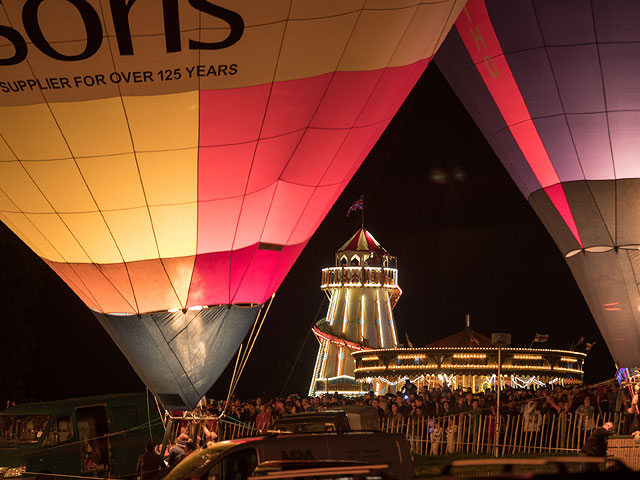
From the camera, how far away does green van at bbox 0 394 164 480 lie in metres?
14.9

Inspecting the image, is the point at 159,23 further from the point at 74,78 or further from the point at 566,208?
the point at 566,208

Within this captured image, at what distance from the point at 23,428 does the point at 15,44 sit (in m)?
6.07

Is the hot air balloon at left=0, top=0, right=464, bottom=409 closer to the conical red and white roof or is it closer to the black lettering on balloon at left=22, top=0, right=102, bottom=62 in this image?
the black lettering on balloon at left=22, top=0, right=102, bottom=62

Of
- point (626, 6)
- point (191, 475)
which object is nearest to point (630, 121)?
point (626, 6)

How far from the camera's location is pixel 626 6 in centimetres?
1789

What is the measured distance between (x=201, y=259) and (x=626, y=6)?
29.8 ft

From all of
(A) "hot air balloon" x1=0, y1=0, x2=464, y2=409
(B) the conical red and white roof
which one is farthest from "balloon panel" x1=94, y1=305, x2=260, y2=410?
(B) the conical red and white roof

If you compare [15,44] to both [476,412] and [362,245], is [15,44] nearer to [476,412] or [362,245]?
[476,412]

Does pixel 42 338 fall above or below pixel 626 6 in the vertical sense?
below

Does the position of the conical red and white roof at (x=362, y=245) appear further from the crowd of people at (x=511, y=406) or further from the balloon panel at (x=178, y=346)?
the balloon panel at (x=178, y=346)

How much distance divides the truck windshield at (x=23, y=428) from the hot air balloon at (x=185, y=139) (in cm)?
175

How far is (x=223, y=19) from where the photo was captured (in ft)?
41.8

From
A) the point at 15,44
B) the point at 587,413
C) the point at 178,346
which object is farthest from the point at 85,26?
the point at 587,413

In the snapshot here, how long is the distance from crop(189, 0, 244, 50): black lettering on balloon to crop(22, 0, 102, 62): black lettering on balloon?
119 cm
